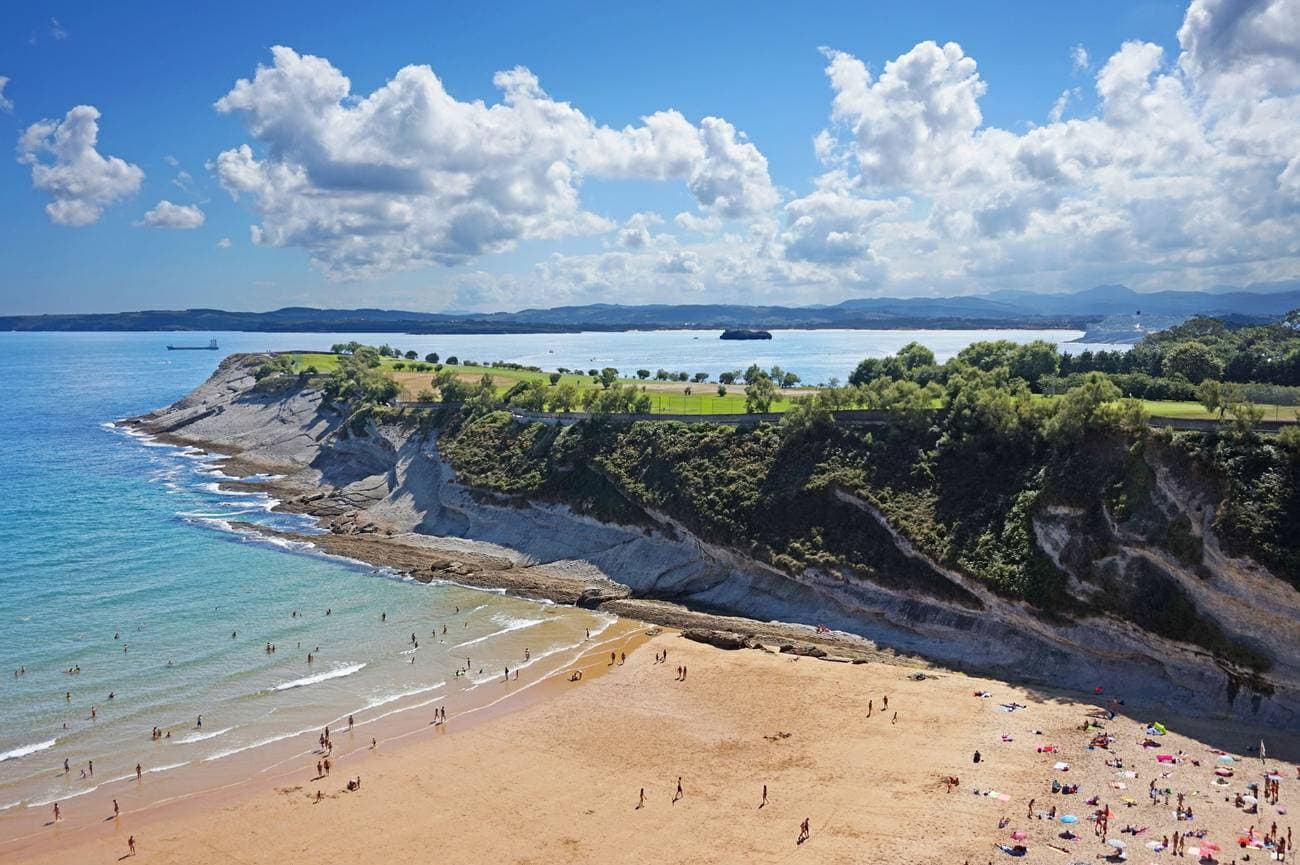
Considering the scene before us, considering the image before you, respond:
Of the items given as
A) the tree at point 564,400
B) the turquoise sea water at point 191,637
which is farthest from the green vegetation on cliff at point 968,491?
the turquoise sea water at point 191,637

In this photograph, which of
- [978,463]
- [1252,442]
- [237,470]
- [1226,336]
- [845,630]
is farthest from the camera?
[237,470]

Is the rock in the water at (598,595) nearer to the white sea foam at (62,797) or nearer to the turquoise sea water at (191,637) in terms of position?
the turquoise sea water at (191,637)

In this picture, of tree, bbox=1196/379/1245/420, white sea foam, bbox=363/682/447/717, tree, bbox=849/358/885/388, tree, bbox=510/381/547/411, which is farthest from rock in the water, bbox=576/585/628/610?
tree, bbox=849/358/885/388

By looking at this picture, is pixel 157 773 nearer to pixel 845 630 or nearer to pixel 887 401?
pixel 845 630

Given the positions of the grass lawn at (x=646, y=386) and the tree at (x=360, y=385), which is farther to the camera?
the tree at (x=360, y=385)

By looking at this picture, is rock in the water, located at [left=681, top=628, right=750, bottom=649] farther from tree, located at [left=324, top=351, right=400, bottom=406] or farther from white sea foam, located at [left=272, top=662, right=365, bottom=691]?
tree, located at [left=324, top=351, right=400, bottom=406]

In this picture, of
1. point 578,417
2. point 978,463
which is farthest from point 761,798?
point 578,417

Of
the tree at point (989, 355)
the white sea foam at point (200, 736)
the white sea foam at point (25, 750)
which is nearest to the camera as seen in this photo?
the white sea foam at point (25, 750)
